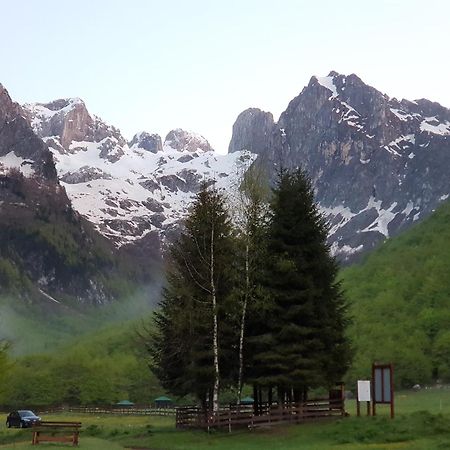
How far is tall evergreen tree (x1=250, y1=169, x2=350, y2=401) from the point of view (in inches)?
1763

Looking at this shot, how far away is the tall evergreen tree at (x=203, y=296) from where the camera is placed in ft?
151

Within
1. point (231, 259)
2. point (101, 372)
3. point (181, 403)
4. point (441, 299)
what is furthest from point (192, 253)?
point (101, 372)

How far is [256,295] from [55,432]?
49.1ft

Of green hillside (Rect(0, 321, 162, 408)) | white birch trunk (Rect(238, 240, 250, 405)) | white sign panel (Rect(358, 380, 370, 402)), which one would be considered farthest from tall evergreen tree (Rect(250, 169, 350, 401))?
green hillside (Rect(0, 321, 162, 408))

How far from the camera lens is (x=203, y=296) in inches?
1865

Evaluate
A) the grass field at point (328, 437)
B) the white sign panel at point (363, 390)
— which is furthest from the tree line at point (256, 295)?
the grass field at point (328, 437)

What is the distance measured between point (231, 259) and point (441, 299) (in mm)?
97599

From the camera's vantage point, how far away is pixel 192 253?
159 ft

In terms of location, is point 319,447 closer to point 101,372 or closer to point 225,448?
point 225,448

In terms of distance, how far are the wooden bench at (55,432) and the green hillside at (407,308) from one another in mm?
47292

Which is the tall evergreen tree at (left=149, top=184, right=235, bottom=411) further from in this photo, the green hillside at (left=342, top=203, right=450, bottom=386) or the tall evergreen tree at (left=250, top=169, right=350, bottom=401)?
the green hillside at (left=342, top=203, right=450, bottom=386)

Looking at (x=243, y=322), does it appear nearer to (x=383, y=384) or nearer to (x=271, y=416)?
(x=271, y=416)

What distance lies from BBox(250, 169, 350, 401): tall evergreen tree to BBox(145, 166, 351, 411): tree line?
66mm

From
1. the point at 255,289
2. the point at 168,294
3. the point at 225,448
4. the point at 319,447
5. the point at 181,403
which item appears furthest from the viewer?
the point at 181,403
